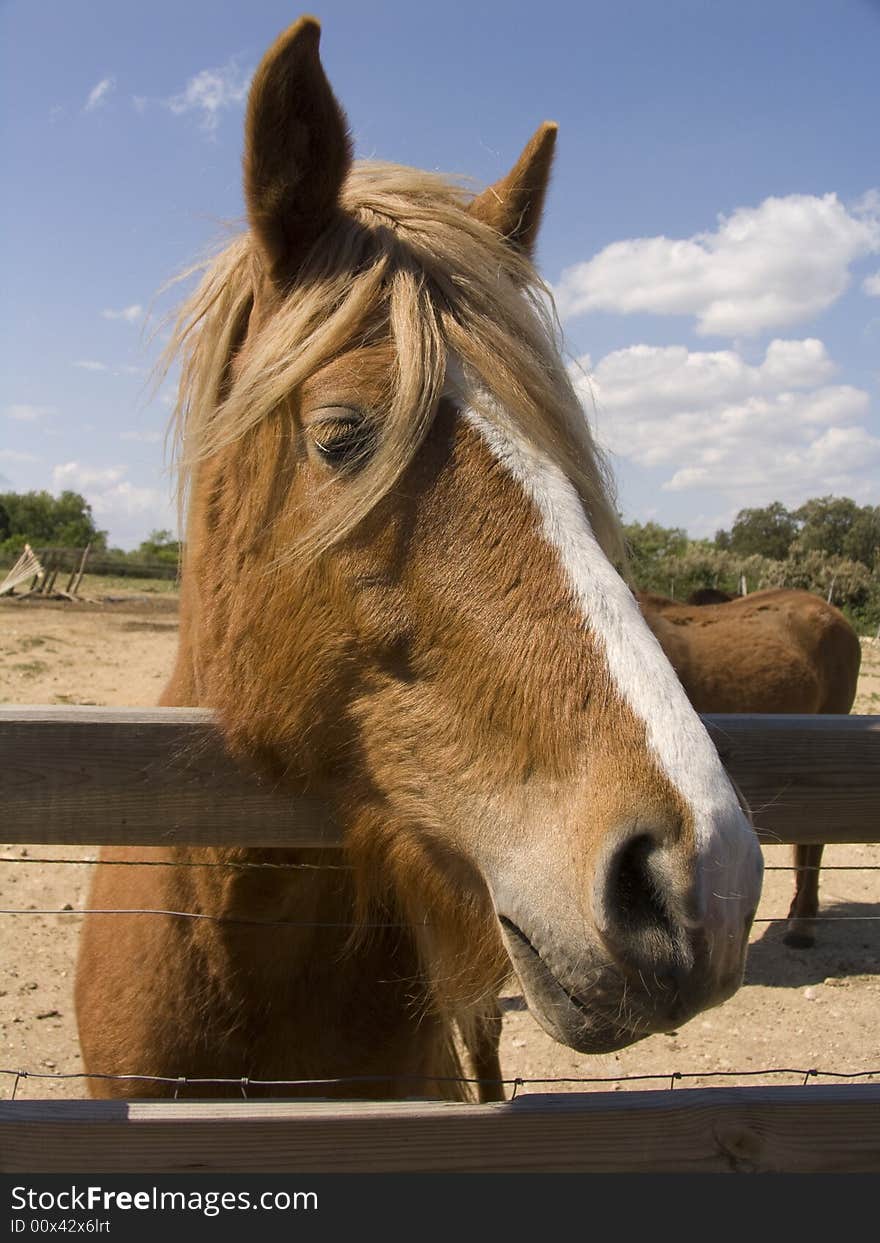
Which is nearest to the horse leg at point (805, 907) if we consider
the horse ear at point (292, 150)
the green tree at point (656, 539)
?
the horse ear at point (292, 150)

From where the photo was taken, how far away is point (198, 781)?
1.86 m

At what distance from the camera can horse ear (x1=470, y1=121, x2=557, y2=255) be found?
2350mm

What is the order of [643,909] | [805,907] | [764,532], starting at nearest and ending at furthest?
[643,909]
[805,907]
[764,532]

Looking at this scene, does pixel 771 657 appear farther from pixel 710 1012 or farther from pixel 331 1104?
pixel 331 1104

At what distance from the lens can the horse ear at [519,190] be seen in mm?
2350

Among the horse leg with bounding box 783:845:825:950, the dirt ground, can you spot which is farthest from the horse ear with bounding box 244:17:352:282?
the horse leg with bounding box 783:845:825:950

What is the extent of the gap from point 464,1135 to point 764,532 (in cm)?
5815

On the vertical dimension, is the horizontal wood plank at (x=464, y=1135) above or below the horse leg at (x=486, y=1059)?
above

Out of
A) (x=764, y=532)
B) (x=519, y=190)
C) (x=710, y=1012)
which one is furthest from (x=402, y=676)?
(x=764, y=532)

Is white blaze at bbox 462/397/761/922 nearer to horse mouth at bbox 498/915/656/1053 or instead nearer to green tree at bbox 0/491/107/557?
horse mouth at bbox 498/915/656/1053

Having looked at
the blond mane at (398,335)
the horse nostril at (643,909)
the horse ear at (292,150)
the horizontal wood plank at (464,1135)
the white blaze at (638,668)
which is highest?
the horse ear at (292,150)

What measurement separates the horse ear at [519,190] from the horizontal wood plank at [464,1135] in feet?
6.79

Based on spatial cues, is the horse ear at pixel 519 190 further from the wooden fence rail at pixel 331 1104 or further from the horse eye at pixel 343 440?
the wooden fence rail at pixel 331 1104

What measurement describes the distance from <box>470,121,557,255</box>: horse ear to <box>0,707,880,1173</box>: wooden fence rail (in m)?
1.42
